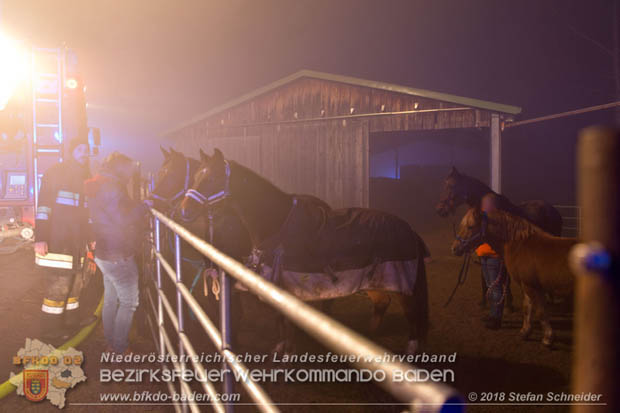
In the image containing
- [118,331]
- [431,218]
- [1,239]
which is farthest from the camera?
[431,218]

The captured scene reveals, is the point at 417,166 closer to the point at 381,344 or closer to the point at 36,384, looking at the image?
the point at 381,344

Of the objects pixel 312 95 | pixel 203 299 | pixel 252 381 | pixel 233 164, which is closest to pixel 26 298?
pixel 203 299

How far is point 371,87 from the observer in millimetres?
12602

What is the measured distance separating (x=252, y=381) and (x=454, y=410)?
815 mm

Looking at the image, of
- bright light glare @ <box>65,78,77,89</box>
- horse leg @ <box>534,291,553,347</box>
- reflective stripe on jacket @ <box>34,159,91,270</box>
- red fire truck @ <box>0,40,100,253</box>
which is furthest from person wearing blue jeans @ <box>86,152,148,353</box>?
horse leg @ <box>534,291,553,347</box>

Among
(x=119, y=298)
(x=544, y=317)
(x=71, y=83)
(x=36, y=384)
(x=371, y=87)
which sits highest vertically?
(x=371, y=87)

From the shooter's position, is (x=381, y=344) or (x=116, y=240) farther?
(x=381, y=344)

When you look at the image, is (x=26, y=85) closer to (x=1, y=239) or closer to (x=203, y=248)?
(x=1, y=239)

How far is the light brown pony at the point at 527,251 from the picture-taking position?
4.38m

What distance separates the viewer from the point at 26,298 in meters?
6.11

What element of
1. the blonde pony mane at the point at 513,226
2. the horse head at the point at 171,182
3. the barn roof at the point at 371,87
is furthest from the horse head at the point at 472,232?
the barn roof at the point at 371,87

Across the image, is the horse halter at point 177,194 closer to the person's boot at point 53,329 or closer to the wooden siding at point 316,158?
the person's boot at point 53,329

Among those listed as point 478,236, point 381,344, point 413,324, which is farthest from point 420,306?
point 478,236

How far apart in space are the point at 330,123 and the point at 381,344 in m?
9.71
